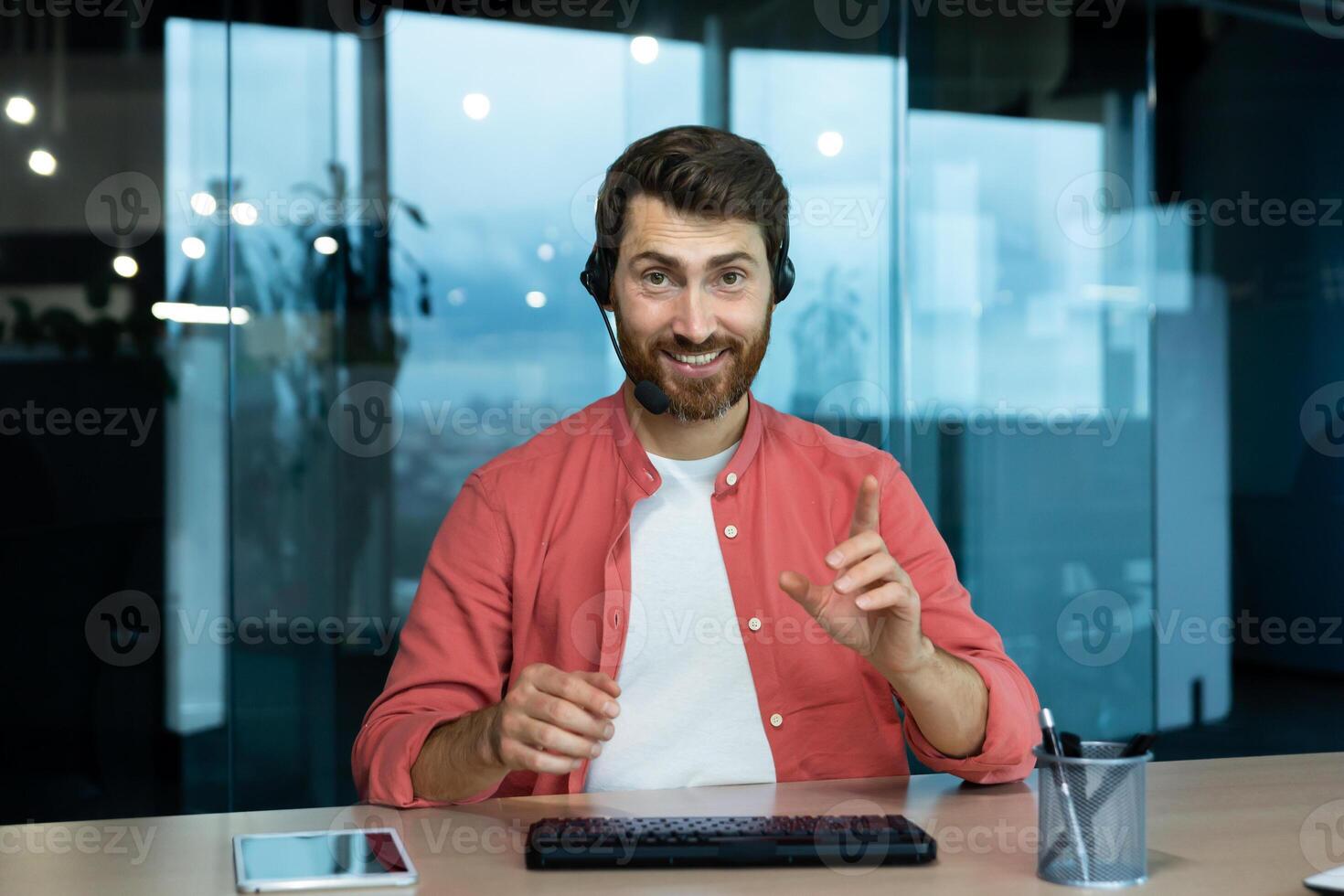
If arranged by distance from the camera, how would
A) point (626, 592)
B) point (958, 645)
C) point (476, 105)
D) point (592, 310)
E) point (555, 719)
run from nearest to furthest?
point (555, 719), point (958, 645), point (626, 592), point (476, 105), point (592, 310)

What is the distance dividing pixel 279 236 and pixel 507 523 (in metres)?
1.91

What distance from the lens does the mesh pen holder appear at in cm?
112

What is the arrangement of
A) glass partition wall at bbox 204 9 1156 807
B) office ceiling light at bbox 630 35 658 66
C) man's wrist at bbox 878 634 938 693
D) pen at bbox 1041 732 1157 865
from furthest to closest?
1. office ceiling light at bbox 630 35 658 66
2. glass partition wall at bbox 204 9 1156 807
3. man's wrist at bbox 878 634 938 693
4. pen at bbox 1041 732 1157 865

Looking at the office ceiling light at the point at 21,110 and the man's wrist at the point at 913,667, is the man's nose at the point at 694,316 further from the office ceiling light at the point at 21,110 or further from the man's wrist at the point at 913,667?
the office ceiling light at the point at 21,110

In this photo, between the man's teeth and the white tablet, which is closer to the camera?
the white tablet

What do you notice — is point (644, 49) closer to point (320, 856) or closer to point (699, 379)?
point (699, 379)

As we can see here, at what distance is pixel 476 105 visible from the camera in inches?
138

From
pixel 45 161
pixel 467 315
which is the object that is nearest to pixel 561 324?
pixel 467 315

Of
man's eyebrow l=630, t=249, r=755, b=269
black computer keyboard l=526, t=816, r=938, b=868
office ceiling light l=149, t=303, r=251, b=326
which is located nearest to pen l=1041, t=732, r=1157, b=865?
black computer keyboard l=526, t=816, r=938, b=868

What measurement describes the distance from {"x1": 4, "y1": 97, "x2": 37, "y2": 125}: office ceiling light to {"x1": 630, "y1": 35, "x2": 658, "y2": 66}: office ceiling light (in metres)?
1.57

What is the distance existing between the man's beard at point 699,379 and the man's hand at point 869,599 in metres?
0.46

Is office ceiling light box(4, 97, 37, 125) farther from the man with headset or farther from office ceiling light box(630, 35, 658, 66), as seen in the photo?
the man with headset

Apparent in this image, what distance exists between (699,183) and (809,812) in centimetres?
85

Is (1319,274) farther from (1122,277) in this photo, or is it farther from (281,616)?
(281,616)
